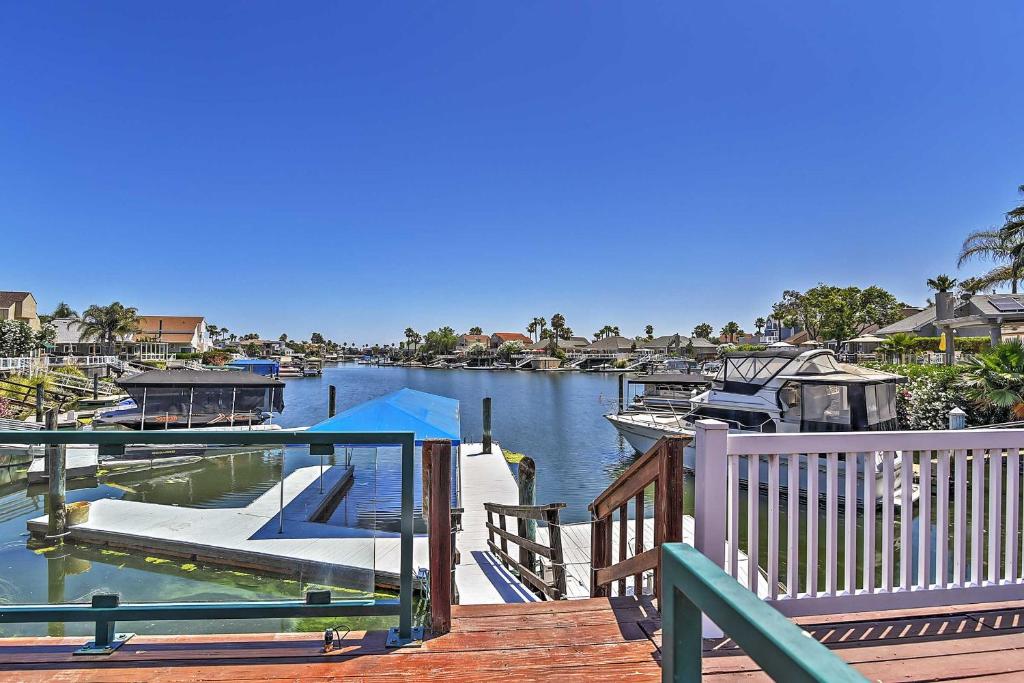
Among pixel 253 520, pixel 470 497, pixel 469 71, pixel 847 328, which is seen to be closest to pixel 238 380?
pixel 470 497

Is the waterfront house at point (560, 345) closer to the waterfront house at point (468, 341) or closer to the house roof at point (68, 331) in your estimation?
the waterfront house at point (468, 341)

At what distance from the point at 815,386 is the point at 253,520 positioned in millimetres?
14216

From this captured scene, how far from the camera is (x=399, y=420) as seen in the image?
392 inches

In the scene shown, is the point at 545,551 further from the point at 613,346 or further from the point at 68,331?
the point at 613,346

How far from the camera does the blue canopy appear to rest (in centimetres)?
937

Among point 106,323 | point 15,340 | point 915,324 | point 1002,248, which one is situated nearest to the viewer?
point 1002,248

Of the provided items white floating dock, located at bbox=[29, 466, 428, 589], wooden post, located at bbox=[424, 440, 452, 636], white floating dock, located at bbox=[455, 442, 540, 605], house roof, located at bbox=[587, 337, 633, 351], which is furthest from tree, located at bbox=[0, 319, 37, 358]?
house roof, located at bbox=[587, 337, 633, 351]

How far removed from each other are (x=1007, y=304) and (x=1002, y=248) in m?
2.56

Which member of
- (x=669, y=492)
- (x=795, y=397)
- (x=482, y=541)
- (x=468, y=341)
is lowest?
(x=482, y=541)

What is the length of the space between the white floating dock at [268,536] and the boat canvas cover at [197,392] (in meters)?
15.5

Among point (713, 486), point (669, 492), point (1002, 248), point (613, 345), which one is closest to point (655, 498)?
point (669, 492)

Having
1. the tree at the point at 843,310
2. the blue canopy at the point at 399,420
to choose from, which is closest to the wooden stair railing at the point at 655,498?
the blue canopy at the point at 399,420

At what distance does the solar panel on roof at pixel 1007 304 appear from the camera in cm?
1802

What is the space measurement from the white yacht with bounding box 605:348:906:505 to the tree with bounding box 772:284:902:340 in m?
47.2
